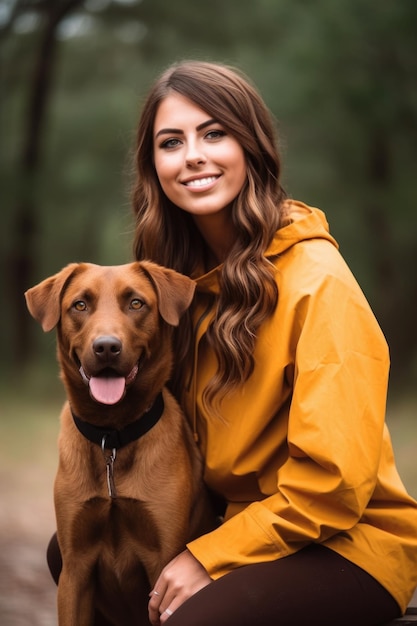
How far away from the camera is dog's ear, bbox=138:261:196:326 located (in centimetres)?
387

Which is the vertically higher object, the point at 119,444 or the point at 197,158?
the point at 197,158

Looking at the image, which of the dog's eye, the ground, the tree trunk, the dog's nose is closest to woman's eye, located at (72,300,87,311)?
the dog's eye

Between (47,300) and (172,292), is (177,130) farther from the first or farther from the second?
(47,300)

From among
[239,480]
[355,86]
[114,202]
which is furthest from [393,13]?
[239,480]

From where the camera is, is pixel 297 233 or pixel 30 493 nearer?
pixel 297 233

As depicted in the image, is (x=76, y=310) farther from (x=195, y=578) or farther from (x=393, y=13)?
(x=393, y=13)

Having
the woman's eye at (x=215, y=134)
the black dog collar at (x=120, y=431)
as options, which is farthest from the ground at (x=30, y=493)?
the woman's eye at (x=215, y=134)

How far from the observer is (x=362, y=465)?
131 inches

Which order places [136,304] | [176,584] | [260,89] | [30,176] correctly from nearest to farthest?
1. [176,584]
2. [136,304]
3. [260,89]
4. [30,176]

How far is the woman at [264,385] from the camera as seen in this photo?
336 cm

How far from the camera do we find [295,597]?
133 inches

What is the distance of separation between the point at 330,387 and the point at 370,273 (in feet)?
48.5

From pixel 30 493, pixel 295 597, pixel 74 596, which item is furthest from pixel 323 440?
pixel 30 493

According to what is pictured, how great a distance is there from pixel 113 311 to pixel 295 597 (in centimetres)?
137
